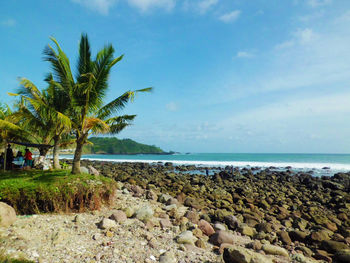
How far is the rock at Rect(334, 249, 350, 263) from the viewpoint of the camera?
6180 mm

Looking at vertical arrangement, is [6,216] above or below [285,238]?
above

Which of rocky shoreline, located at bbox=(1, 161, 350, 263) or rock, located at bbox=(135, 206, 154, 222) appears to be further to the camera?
rock, located at bbox=(135, 206, 154, 222)

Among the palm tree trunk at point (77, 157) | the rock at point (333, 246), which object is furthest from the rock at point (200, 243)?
the palm tree trunk at point (77, 157)

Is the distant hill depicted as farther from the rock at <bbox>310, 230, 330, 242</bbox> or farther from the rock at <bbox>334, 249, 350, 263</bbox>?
the rock at <bbox>334, 249, 350, 263</bbox>

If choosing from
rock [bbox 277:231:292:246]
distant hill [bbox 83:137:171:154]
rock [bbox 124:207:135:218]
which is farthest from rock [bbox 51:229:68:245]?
distant hill [bbox 83:137:171:154]

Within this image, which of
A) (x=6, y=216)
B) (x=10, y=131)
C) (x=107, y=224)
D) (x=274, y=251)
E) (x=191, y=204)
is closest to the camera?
(x=6, y=216)

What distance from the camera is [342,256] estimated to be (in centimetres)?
626

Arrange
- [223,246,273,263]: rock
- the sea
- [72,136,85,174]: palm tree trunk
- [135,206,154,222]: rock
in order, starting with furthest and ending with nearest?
the sea → [72,136,85,174]: palm tree trunk → [135,206,154,222]: rock → [223,246,273,263]: rock

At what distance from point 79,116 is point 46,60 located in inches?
117

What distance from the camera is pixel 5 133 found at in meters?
14.5

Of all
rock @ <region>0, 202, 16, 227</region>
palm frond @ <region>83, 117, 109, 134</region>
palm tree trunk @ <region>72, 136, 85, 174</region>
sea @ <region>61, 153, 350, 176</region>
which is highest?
palm frond @ <region>83, 117, 109, 134</region>

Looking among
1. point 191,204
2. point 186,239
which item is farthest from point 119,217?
point 191,204

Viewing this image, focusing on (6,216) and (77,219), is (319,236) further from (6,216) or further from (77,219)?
(6,216)

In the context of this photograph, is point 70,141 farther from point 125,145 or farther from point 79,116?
point 125,145
